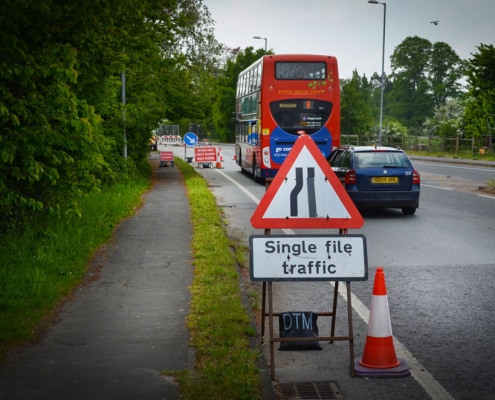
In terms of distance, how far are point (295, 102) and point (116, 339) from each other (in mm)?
→ 18784

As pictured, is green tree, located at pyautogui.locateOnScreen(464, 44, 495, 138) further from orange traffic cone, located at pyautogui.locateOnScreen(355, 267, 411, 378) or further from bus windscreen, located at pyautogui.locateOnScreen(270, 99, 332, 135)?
orange traffic cone, located at pyautogui.locateOnScreen(355, 267, 411, 378)

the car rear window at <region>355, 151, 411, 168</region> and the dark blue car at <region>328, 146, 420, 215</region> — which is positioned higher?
the car rear window at <region>355, 151, 411, 168</region>

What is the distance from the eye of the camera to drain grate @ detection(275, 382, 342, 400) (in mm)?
5160

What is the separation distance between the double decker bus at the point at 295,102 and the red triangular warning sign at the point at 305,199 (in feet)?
60.0

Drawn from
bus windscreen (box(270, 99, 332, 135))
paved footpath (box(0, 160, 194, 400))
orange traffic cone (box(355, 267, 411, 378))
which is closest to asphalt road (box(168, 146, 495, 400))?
orange traffic cone (box(355, 267, 411, 378))

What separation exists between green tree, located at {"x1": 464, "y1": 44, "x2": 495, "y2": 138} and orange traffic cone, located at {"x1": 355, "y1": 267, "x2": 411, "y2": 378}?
4229 centimetres

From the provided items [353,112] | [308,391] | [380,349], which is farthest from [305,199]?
[353,112]

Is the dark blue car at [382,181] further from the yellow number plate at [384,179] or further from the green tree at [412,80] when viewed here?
the green tree at [412,80]

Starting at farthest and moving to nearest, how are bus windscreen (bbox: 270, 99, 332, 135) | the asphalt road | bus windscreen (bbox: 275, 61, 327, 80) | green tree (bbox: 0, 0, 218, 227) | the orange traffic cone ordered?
bus windscreen (bbox: 270, 99, 332, 135)
bus windscreen (bbox: 275, 61, 327, 80)
green tree (bbox: 0, 0, 218, 227)
the orange traffic cone
the asphalt road

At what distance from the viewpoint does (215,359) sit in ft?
18.7

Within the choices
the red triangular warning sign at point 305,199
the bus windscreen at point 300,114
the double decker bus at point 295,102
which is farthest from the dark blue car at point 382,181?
the red triangular warning sign at point 305,199

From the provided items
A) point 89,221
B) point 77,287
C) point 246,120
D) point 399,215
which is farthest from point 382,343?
point 246,120

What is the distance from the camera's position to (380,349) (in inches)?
225

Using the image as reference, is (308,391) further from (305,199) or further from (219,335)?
(305,199)
